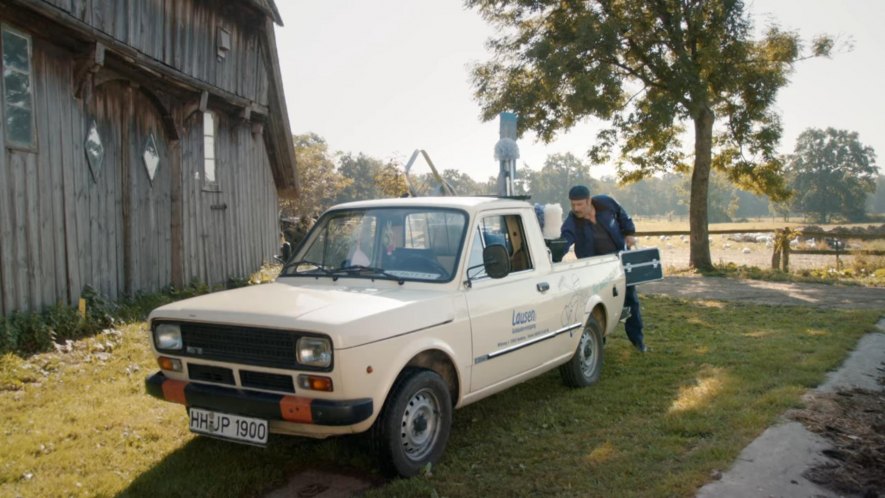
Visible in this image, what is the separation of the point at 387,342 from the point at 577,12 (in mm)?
17946

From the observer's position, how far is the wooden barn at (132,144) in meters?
8.34

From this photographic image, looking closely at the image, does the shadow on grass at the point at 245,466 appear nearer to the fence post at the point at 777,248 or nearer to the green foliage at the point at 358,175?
the fence post at the point at 777,248

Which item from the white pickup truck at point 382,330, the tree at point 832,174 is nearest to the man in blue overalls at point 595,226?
the white pickup truck at point 382,330

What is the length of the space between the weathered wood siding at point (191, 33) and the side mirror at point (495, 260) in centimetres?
674

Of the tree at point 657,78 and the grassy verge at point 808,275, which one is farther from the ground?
the tree at point 657,78

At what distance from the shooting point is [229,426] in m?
4.10

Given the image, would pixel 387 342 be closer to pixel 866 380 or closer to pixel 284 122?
pixel 866 380

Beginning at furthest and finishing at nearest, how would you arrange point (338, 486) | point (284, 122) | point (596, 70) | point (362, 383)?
point (596, 70)
point (284, 122)
point (338, 486)
point (362, 383)

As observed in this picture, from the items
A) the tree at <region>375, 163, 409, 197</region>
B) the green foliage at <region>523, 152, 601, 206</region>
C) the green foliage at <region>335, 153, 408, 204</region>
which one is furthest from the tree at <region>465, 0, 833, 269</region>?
the green foliage at <region>523, 152, 601, 206</region>

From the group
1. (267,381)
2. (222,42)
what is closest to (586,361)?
(267,381)

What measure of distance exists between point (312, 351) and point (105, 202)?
7.80 m

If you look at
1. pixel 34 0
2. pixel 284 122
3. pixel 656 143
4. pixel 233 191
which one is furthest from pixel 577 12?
pixel 34 0

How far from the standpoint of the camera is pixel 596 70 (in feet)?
60.2

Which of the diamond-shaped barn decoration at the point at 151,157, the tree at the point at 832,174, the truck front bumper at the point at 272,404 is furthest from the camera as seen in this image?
the tree at the point at 832,174
